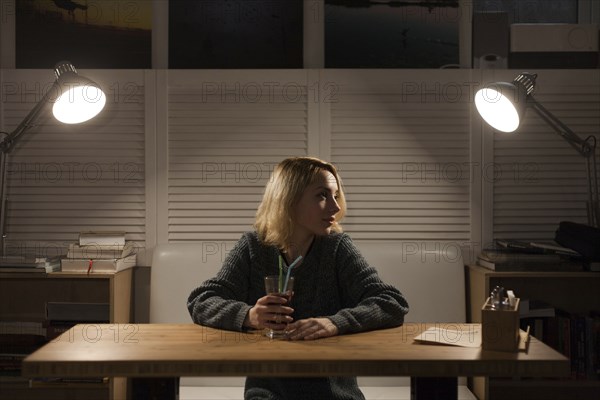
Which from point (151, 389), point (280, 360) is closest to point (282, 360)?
point (280, 360)

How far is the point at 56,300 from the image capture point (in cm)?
341

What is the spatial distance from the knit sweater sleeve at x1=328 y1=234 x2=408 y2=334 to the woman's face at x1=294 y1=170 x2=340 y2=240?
12 centimetres

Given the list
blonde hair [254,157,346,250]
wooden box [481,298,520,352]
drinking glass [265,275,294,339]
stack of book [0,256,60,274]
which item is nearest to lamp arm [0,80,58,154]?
stack of book [0,256,60,274]

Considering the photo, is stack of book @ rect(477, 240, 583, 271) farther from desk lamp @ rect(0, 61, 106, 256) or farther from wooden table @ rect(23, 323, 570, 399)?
desk lamp @ rect(0, 61, 106, 256)

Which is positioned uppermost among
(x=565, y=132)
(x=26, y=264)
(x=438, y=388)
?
(x=565, y=132)

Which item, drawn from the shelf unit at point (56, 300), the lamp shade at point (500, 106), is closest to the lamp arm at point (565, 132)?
the lamp shade at point (500, 106)

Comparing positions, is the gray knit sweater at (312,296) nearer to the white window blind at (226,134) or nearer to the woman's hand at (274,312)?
the woman's hand at (274,312)

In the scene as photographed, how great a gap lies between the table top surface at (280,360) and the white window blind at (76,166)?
1.63 metres

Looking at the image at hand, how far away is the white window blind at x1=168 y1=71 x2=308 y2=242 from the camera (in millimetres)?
3514

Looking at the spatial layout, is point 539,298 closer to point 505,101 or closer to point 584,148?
point 584,148

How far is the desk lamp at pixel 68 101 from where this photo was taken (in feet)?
10.2

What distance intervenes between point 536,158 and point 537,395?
3.47ft

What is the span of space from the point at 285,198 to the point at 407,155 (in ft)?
3.92

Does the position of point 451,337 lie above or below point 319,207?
below
